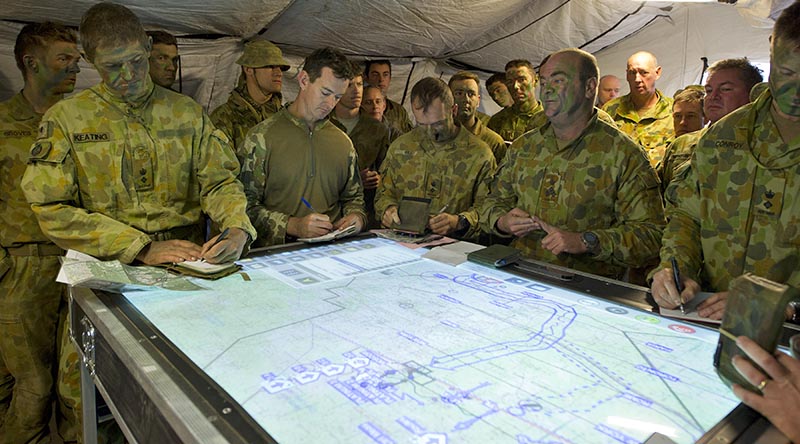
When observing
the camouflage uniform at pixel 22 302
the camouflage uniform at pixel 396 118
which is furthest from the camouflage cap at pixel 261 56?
the camouflage uniform at pixel 22 302

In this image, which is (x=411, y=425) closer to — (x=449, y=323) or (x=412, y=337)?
(x=412, y=337)

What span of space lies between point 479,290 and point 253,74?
2.72 meters

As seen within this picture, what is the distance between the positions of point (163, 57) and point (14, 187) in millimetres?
1227

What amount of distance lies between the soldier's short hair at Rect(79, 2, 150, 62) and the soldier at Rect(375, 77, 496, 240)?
1534mm

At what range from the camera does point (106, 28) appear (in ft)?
5.90

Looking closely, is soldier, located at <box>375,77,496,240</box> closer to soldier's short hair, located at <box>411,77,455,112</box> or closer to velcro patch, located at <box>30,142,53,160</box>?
soldier's short hair, located at <box>411,77,455,112</box>

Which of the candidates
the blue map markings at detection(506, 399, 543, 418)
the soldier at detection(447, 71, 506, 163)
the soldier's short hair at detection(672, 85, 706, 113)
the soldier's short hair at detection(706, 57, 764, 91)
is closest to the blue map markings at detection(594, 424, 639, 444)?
the blue map markings at detection(506, 399, 543, 418)

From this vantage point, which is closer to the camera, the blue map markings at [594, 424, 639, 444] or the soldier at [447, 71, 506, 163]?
the blue map markings at [594, 424, 639, 444]

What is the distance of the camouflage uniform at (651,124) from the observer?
399 cm

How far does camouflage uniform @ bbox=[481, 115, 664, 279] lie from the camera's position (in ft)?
6.99

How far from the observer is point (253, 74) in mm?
3645

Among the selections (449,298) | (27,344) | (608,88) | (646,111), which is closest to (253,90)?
(27,344)

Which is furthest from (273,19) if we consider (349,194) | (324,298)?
(324,298)

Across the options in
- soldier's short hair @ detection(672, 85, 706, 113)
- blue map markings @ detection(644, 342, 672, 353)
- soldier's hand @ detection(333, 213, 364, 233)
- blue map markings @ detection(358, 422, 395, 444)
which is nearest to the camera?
blue map markings @ detection(358, 422, 395, 444)
